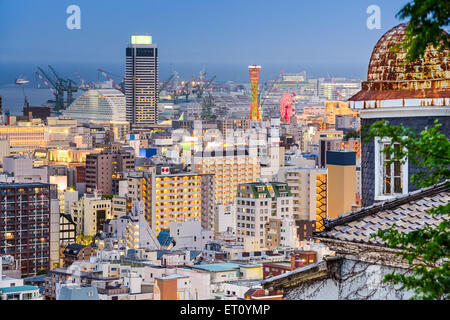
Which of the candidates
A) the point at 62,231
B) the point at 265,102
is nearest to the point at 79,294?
the point at 62,231

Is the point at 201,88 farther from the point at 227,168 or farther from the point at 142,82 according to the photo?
the point at 227,168

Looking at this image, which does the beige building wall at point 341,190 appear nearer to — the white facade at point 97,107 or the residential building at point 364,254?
the residential building at point 364,254

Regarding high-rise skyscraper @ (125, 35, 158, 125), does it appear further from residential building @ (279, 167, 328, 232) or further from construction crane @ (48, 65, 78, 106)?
residential building @ (279, 167, 328, 232)

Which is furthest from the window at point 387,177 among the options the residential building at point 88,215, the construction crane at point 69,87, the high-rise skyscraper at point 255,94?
the construction crane at point 69,87

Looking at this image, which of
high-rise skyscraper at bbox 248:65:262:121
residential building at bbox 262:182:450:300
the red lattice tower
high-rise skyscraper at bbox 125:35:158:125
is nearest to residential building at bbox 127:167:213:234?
high-rise skyscraper at bbox 248:65:262:121

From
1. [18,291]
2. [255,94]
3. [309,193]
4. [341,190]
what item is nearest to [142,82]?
[255,94]

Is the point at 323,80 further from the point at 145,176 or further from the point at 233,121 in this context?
the point at 145,176
